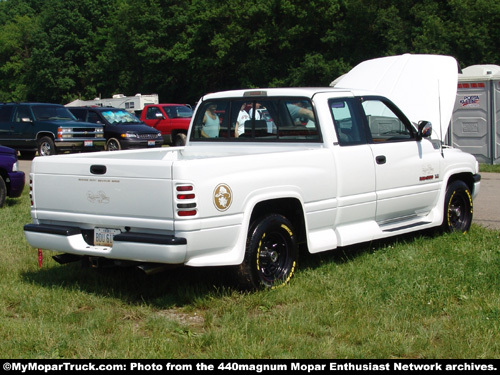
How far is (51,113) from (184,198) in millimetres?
18292

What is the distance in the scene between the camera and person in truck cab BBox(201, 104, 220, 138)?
808cm

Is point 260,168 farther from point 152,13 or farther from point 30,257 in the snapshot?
point 152,13

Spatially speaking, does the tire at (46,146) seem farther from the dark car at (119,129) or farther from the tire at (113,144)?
the tire at (113,144)

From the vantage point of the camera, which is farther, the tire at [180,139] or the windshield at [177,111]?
the windshield at [177,111]

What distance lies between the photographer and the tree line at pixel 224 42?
4816cm

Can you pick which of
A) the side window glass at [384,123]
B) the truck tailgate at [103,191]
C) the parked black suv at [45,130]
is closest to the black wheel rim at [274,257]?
the truck tailgate at [103,191]

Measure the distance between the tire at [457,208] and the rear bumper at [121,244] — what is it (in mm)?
4101

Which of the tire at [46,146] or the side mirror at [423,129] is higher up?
the side mirror at [423,129]

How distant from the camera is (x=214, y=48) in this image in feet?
203

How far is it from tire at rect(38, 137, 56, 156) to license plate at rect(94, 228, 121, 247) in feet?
53.3

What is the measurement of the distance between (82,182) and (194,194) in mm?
1216

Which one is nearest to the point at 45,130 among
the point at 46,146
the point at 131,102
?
the point at 46,146

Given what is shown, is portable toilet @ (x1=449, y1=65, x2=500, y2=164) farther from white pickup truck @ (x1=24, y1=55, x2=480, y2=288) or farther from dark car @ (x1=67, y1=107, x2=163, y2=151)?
dark car @ (x1=67, y1=107, x2=163, y2=151)

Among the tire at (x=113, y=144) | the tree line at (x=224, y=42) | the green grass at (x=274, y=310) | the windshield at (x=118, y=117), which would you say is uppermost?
the tree line at (x=224, y=42)
